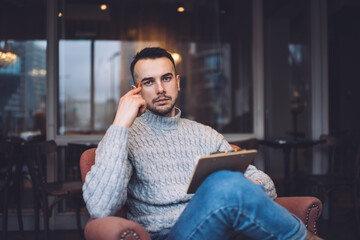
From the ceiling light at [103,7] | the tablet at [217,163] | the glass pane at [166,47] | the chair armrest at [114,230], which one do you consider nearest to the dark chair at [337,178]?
the tablet at [217,163]

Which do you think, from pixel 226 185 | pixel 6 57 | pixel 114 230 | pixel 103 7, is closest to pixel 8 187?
pixel 6 57

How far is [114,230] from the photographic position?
1212 mm

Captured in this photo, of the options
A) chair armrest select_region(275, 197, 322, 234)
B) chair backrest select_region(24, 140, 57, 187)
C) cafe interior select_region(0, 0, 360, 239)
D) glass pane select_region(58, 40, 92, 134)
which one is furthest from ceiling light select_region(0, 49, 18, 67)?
chair armrest select_region(275, 197, 322, 234)

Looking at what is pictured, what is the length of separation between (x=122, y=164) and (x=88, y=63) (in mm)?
5750

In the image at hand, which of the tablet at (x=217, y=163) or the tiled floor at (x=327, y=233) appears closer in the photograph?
the tablet at (x=217, y=163)

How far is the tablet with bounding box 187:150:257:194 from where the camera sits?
1.21 m

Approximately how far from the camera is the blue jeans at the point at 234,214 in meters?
1.15

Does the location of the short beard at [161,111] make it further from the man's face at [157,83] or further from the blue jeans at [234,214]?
the blue jeans at [234,214]

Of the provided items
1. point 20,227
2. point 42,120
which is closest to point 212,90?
point 42,120

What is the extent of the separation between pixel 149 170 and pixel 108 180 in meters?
0.29

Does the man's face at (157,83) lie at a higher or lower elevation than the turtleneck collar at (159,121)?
higher

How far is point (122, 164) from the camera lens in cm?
141

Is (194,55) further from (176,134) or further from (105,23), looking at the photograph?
(176,134)

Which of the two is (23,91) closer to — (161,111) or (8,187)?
(8,187)
